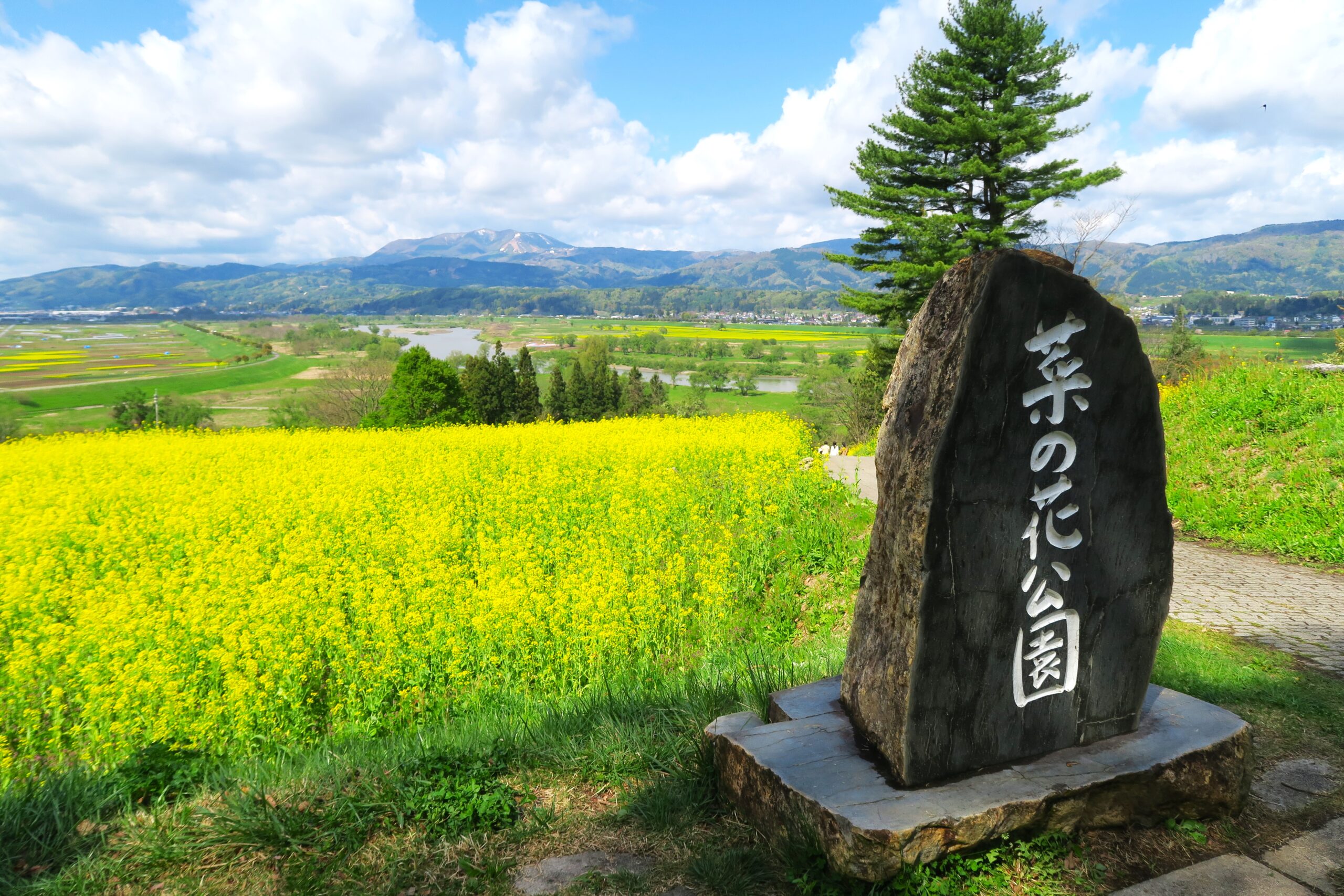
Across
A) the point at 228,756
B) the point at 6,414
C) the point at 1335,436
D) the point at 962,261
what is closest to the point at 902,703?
the point at 962,261

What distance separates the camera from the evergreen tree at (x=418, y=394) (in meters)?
28.4

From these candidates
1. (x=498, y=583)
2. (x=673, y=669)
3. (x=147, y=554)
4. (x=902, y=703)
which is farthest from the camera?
(x=147, y=554)

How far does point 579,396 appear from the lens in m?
41.9

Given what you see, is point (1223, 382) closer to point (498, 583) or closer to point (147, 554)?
point (498, 583)

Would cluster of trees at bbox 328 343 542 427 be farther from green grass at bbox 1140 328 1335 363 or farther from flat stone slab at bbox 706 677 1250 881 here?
green grass at bbox 1140 328 1335 363

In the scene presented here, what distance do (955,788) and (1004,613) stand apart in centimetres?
69

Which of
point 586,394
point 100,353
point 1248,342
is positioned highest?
point 100,353

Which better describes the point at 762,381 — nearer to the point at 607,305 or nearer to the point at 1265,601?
the point at 1265,601

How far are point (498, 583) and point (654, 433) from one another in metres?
9.09

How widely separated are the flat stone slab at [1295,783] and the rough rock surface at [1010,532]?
676mm

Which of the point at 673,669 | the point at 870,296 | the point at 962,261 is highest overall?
the point at 870,296

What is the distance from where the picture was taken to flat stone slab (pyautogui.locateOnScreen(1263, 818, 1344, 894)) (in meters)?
2.46

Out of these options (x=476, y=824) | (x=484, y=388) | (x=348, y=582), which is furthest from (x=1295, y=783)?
(x=484, y=388)

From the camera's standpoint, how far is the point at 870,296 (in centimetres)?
2281
